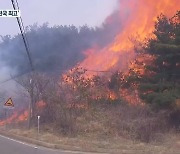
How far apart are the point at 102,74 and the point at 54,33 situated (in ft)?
54.7

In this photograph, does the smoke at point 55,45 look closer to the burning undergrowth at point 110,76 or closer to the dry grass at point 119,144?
the burning undergrowth at point 110,76

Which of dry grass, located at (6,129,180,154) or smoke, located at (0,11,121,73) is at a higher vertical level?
smoke, located at (0,11,121,73)

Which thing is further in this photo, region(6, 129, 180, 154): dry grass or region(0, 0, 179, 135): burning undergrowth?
region(0, 0, 179, 135): burning undergrowth

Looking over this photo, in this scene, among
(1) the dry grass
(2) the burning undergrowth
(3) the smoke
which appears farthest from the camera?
(3) the smoke

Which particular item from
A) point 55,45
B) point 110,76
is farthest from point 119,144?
point 55,45

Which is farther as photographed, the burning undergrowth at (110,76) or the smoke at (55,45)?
the smoke at (55,45)

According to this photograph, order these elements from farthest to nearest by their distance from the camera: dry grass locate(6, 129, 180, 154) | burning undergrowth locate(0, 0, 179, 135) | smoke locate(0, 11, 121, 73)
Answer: smoke locate(0, 11, 121, 73), burning undergrowth locate(0, 0, 179, 135), dry grass locate(6, 129, 180, 154)

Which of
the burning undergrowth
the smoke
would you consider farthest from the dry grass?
the smoke

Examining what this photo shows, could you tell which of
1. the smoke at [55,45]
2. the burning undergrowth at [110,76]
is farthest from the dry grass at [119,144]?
the smoke at [55,45]

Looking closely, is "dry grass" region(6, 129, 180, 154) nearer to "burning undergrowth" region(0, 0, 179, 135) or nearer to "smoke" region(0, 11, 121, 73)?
"burning undergrowth" region(0, 0, 179, 135)

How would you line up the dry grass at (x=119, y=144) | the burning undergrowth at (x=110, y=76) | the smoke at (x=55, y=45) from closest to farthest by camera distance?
the dry grass at (x=119, y=144) → the burning undergrowth at (x=110, y=76) → the smoke at (x=55, y=45)

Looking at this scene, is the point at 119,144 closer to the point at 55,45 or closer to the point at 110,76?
the point at 110,76

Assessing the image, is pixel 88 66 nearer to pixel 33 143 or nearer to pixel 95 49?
pixel 95 49

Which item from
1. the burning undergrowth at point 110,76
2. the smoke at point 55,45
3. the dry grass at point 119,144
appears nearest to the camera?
the dry grass at point 119,144
